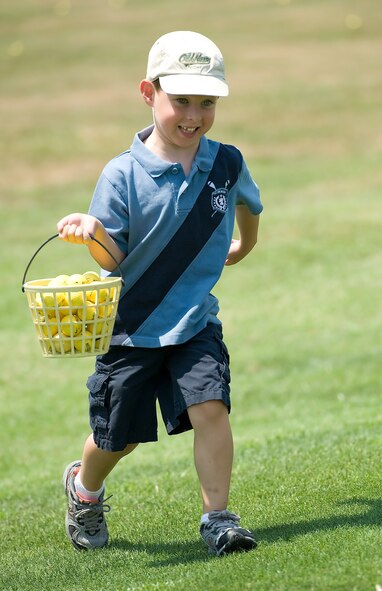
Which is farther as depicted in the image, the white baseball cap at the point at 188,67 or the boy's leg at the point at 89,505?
→ the boy's leg at the point at 89,505

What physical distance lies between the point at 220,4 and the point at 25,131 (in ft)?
45.7

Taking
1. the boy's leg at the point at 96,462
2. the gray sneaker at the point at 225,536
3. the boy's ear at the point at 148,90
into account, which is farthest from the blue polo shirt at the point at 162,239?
the gray sneaker at the point at 225,536

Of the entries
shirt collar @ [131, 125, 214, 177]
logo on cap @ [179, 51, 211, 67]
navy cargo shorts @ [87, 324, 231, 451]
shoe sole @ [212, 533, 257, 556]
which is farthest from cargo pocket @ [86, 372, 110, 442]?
logo on cap @ [179, 51, 211, 67]

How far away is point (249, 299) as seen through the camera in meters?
16.1

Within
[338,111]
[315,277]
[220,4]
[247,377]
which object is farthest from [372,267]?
[220,4]

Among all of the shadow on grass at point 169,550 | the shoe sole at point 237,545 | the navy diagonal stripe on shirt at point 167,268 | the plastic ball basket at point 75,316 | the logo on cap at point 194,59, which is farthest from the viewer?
the navy diagonal stripe on shirt at point 167,268

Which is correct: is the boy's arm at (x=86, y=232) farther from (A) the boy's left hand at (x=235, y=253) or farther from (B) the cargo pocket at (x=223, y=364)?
(A) the boy's left hand at (x=235, y=253)

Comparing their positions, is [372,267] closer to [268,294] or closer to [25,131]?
[268,294]

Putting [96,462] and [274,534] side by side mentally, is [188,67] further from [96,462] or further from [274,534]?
[274,534]

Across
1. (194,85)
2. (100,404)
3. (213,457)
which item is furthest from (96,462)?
(194,85)

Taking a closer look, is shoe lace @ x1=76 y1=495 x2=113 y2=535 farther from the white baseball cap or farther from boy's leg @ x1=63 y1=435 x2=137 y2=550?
the white baseball cap

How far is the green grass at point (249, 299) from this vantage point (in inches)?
201

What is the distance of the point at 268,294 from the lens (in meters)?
16.1

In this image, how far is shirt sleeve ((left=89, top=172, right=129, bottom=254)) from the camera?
5074 mm
